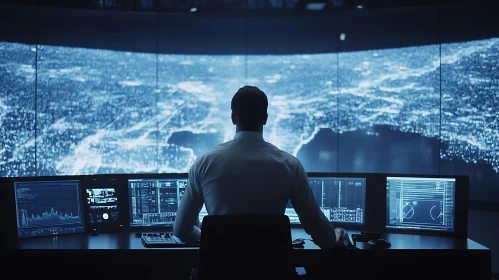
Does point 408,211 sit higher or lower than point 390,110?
lower

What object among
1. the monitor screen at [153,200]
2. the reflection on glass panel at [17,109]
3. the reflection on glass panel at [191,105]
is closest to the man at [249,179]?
the monitor screen at [153,200]

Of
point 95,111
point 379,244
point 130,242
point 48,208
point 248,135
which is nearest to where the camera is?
point 248,135

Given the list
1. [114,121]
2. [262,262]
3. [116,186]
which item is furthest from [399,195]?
[114,121]

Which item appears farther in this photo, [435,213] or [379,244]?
[435,213]

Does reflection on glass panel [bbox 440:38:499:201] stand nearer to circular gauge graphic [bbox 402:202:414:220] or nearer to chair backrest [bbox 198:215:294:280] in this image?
circular gauge graphic [bbox 402:202:414:220]

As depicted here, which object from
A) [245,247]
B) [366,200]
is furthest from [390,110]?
[245,247]

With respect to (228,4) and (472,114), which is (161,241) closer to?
(228,4)

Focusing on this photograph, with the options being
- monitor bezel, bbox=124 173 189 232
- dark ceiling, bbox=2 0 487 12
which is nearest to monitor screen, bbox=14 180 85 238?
monitor bezel, bbox=124 173 189 232
